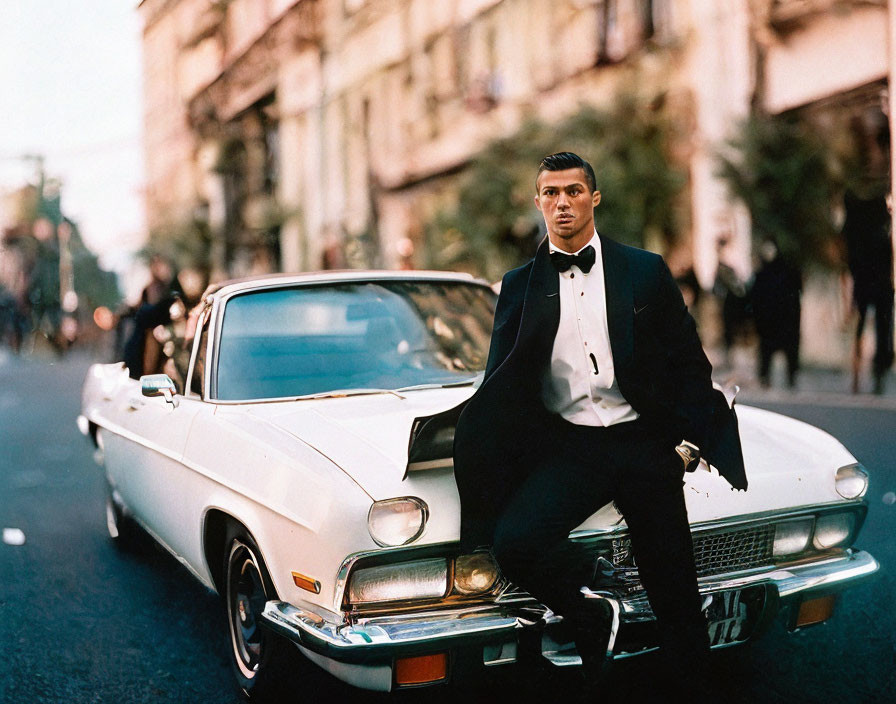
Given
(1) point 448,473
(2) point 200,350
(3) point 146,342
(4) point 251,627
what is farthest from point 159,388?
(3) point 146,342

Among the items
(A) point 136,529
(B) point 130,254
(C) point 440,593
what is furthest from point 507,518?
(B) point 130,254

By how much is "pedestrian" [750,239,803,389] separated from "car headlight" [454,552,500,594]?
9.67 m

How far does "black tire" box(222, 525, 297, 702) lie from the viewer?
339 cm

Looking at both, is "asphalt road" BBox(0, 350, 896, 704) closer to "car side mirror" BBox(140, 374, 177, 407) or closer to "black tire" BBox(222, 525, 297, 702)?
"black tire" BBox(222, 525, 297, 702)

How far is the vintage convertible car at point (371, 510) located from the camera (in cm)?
302

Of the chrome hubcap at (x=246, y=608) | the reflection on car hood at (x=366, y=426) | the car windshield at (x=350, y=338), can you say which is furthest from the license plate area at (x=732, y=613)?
the car windshield at (x=350, y=338)

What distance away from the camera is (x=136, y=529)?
19.3 ft

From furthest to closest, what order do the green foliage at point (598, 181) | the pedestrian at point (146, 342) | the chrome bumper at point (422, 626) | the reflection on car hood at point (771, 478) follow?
the green foliage at point (598, 181), the pedestrian at point (146, 342), the reflection on car hood at point (771, 478), the chrome bumper at point (422, 626)

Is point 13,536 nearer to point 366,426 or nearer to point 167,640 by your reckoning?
point 167,640

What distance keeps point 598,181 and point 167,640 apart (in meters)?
13.8

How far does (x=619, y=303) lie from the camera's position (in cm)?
313

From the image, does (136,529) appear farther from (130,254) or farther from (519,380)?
Answer: (130,254)

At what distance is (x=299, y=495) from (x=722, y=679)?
161 cm

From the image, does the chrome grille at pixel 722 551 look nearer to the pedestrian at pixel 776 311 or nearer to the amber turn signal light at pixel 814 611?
the amber turn signal light at pixel 814 611
